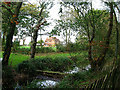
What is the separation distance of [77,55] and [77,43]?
1.31 ft

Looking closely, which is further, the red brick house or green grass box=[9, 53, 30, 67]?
the red brick house

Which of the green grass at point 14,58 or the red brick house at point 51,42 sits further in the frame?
the red brick house at point 51,42

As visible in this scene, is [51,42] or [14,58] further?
[51,42]

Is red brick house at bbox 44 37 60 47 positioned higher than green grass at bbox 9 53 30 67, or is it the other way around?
red brick house at bbox 44 37 60 47

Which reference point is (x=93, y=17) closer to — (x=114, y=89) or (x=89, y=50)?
(x=89, y=50)

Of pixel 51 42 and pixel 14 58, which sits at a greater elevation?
pixel 51 42

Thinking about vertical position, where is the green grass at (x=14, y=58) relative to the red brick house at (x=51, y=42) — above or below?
below

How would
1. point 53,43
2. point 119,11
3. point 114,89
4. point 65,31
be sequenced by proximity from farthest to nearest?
point 53,43 < point 119,11 < point 65,31 < point 114,89


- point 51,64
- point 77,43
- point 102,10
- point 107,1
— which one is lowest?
point 51,64

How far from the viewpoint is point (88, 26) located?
9.30 feet

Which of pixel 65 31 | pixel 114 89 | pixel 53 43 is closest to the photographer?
pixel 114 89

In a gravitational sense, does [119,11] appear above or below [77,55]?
above

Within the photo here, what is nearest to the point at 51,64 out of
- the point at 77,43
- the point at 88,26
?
the point at 77,43

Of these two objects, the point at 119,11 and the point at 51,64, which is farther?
the point at 51,64
